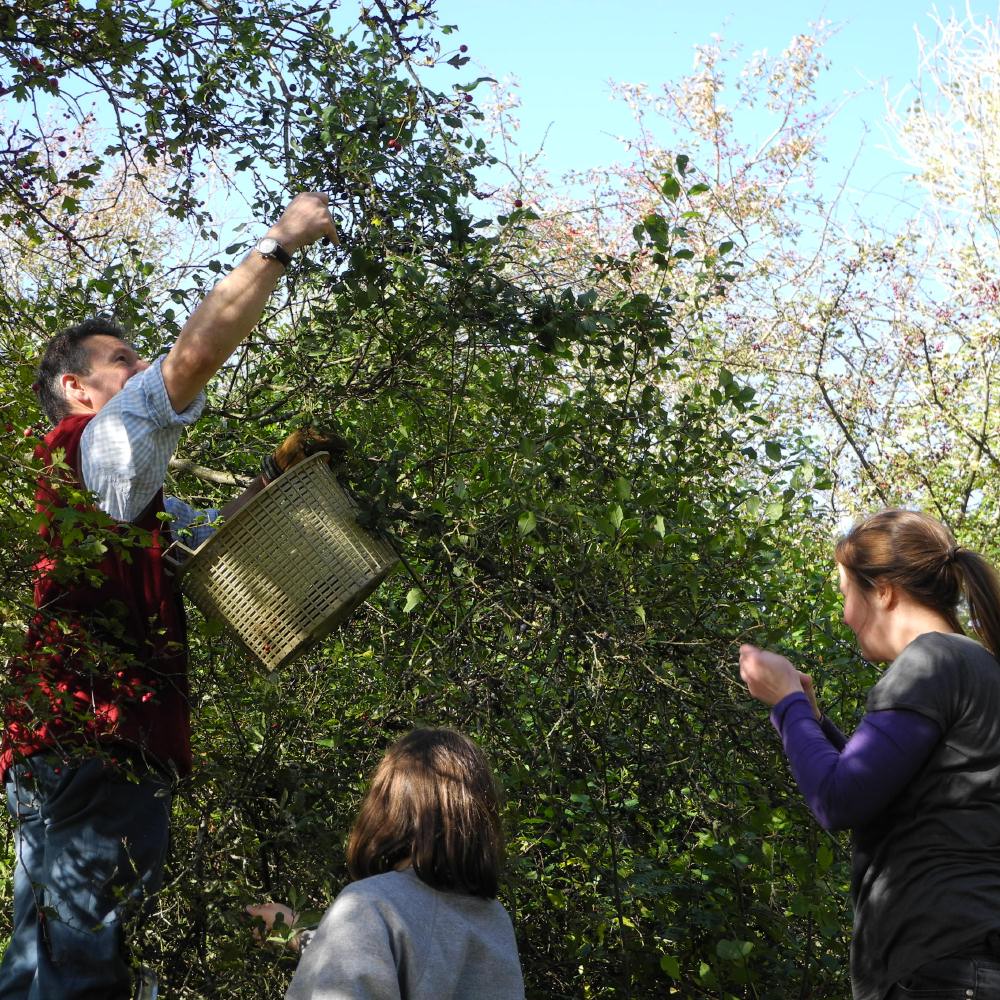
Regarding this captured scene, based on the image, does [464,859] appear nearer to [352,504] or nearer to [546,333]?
[352,504]

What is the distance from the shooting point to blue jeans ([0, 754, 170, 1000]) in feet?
6.39

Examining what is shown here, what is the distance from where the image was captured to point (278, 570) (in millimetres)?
2084

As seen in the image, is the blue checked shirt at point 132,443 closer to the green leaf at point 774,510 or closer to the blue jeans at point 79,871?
the blue jeans at point 79,871

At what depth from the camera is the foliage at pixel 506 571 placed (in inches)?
96.4

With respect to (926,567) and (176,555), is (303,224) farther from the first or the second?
(926,567)

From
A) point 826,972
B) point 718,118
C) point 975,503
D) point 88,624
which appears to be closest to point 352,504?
point 88,624

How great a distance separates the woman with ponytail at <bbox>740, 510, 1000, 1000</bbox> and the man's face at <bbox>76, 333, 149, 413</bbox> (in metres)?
1.30

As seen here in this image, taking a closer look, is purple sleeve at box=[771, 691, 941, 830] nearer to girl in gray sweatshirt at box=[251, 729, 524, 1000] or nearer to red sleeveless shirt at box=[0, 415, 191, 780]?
girl in gray sweatshirt at box=[251, 729, 524, 1000]

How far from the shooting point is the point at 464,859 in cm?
157

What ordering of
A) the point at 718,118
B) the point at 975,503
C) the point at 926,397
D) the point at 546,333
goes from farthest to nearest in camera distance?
the point at 718,118 < the point at 926,397 < the point at 975,503 < the point at 546,333

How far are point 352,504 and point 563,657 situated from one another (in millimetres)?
658

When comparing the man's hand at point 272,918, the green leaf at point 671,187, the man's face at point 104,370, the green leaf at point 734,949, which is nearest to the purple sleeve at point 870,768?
the green leaf at point 734,949

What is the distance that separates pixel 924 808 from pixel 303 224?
1.26 m

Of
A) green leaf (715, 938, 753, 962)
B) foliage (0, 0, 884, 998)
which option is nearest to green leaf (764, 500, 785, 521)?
foliage (0, 0, 884, 998)
